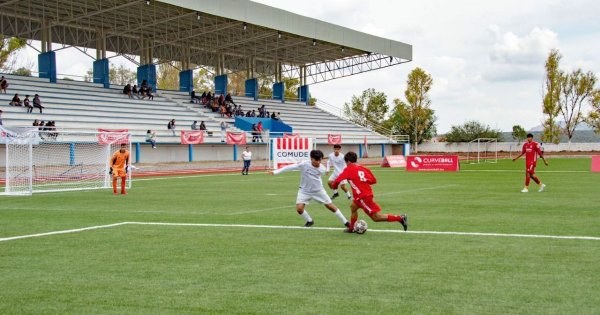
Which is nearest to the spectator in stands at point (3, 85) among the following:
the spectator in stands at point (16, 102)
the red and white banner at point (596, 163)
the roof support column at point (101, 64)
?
the spectator in stands at point (16, 102)

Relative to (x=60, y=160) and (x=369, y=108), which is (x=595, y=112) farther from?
(x=60, y=160)

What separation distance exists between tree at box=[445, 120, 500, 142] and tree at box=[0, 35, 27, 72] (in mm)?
48463

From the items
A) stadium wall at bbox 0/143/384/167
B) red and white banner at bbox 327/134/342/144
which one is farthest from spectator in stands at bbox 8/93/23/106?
red and white banner at bbox 327/134/342/144

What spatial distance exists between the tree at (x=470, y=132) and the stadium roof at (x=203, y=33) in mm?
20436

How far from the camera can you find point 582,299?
6.67 meters

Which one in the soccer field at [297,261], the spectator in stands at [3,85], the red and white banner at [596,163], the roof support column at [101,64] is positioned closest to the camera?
the soccer field at [297,261]

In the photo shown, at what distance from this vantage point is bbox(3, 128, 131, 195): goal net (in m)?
25.8

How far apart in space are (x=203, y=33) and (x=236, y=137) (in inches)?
365

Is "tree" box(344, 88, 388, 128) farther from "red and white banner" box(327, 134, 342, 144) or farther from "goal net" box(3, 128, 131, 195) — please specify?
"goal net" box(3, 128, 131, 195)

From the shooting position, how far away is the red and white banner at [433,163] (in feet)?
125

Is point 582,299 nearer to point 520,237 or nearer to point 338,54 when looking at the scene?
point 520,237

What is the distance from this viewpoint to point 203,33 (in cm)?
4888

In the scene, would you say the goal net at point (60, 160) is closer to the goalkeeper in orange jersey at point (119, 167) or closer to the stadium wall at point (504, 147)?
the goalkeeper in orange jersey at point (119, 167)

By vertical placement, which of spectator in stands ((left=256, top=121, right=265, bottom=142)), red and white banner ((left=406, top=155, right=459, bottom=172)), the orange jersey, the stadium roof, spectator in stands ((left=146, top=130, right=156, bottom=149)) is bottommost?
red and white banner ((left=406, top=155, right=459, bottom=172))
